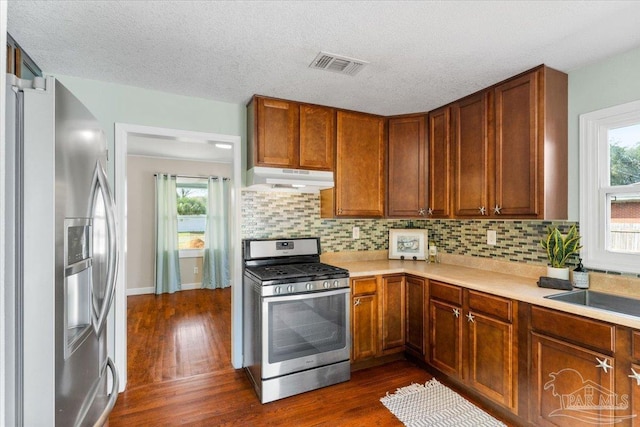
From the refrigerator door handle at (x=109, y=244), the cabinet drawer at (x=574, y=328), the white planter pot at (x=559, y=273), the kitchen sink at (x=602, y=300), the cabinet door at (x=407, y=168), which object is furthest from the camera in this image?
the cabinet door at (x=407, y=168)

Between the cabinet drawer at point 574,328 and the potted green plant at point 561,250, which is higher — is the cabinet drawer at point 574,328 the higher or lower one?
the lower one

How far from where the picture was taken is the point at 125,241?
2604 millimetres

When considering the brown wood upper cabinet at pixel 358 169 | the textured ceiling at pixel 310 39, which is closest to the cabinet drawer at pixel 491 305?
the brown wood upper cabinet at pixel 358 169

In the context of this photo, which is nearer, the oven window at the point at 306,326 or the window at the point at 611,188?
the window at the point at 611,188

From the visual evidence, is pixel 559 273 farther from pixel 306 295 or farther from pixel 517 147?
pixel 306 295

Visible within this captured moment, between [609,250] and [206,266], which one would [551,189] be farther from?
[206,266]

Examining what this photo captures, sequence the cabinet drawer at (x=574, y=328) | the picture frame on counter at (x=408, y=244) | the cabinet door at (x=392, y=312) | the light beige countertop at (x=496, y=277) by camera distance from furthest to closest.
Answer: the picture frame on counter at (x=408, y=244), the cabinet door at (x=392, y=312), the light beige countertop at (x=496, y=277), the cabinet drawer at (x=574, y=328)

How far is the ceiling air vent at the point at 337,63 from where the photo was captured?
2059 millimetres

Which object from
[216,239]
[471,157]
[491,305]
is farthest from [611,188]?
[216,239]

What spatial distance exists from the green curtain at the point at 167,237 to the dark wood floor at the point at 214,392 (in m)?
1.97

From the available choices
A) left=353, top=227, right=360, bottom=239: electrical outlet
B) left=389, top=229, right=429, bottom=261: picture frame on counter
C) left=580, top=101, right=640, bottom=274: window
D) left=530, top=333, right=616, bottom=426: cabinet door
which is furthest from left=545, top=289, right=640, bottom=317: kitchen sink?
left=353, top=227, right=360, bottom=239: electrical outlet

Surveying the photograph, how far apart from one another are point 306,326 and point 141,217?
4447 millimetres

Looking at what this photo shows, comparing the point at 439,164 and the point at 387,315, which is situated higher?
the point at 439,164

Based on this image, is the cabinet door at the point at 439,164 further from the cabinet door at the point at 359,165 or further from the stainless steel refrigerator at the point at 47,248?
the stainless steel refrigerator at the point at 47,248
